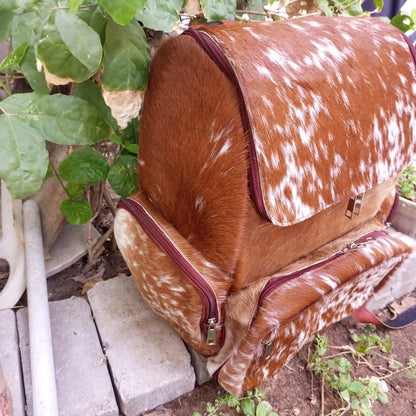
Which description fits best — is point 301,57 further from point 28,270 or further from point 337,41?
point 28,270

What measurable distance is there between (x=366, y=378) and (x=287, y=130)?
0.65 metres

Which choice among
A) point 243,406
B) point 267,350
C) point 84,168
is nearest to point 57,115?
point 84,168

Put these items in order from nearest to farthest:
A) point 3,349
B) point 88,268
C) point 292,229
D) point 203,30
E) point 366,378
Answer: point 203,30
point 292,229
point 3,349
point 366,378
point 88,268

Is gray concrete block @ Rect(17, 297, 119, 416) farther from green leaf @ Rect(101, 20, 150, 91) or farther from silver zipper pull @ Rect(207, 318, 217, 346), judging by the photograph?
green leaf @ Rect(101, 20, 150, 91)

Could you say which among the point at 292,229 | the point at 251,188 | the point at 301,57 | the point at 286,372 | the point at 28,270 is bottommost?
the point at 286,372

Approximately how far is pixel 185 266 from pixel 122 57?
332 mm

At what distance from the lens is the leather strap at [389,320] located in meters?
0.99

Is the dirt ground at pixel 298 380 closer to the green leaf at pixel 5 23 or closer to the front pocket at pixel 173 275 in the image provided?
the front pocket at pixel 173 275

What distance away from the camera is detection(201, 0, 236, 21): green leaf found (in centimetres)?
64

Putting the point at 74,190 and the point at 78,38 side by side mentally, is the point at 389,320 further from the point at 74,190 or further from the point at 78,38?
the point at 78,38

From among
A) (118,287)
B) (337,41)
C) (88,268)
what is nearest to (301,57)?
(337,41)

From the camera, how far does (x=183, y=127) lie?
23.9 inches

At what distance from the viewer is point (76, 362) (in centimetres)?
80

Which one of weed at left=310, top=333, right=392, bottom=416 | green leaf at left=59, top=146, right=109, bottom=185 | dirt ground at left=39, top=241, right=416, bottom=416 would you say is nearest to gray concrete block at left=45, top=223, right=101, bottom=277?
dirt ground at left=39, top=241, right=416, bottom=416
